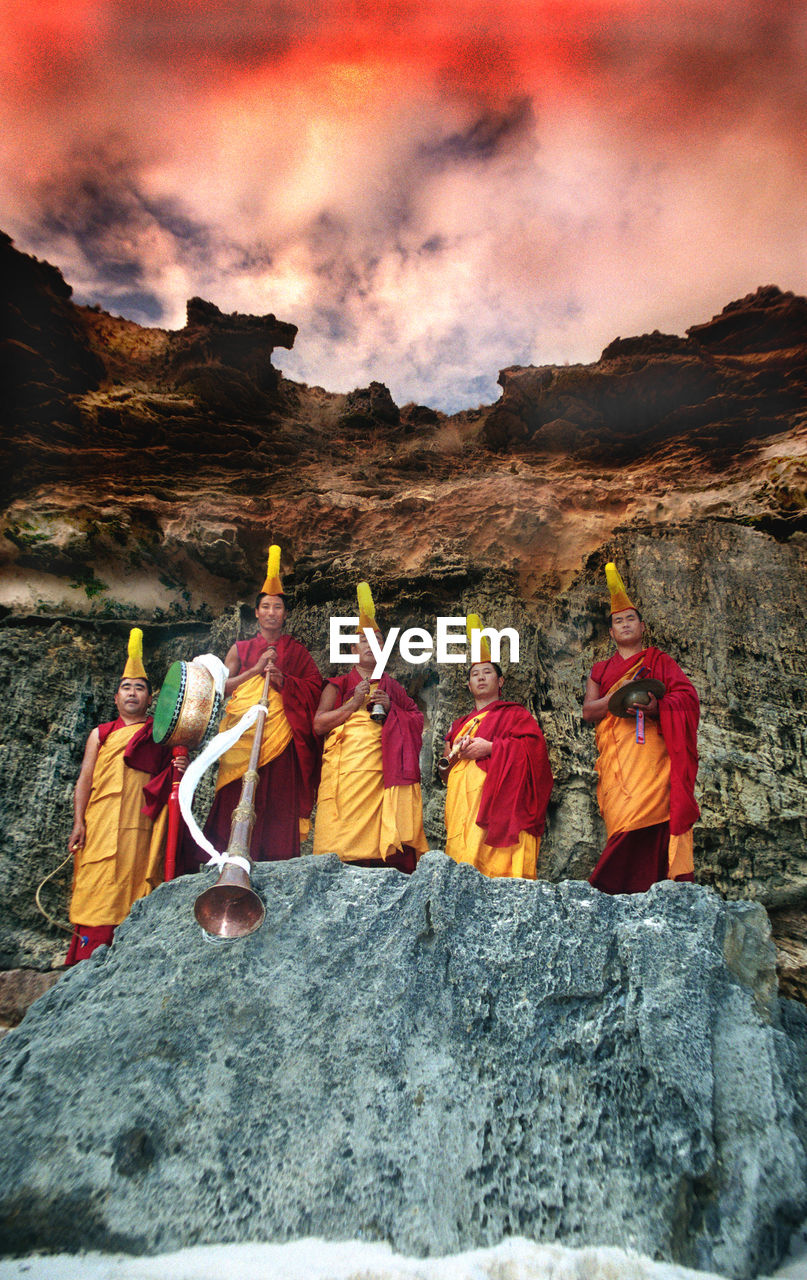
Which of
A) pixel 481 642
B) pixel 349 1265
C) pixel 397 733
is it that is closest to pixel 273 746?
pixel 397 733

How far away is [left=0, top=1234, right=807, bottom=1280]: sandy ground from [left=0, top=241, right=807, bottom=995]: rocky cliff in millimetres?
2828

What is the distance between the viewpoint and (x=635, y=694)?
4.00 meters

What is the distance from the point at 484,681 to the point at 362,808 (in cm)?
128

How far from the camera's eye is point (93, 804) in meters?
4.16

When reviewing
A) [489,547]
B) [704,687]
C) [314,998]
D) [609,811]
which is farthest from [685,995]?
[489,547]

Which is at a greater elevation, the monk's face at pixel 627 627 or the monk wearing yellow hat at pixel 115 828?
the monk's face at pixel 627 627

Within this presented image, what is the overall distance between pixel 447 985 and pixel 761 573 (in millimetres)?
4711

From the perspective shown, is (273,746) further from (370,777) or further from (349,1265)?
(349,1265)

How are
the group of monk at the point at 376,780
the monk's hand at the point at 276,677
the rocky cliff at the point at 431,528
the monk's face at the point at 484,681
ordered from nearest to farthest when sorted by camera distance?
the group of monk at the point at 376,780 < the monk's hand at the point at 276,677 < the monk's face at the point at 484,681 < the rocky cliff at the point at 431,528

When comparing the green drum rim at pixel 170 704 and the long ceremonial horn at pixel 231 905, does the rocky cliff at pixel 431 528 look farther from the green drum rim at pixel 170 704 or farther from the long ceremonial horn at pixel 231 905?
the long ceremonial horn at pixel 231 905

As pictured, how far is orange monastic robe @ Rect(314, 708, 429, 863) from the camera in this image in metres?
3.77

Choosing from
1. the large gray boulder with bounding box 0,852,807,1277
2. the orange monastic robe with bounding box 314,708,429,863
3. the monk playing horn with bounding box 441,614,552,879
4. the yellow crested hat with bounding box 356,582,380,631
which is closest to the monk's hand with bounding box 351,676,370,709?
the orange monastic robe with bounding box 314,708,429,863

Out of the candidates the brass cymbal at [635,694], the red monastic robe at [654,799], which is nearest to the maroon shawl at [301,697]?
the red monastic robe at [654,799]

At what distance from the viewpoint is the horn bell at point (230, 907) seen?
211 centimetres
